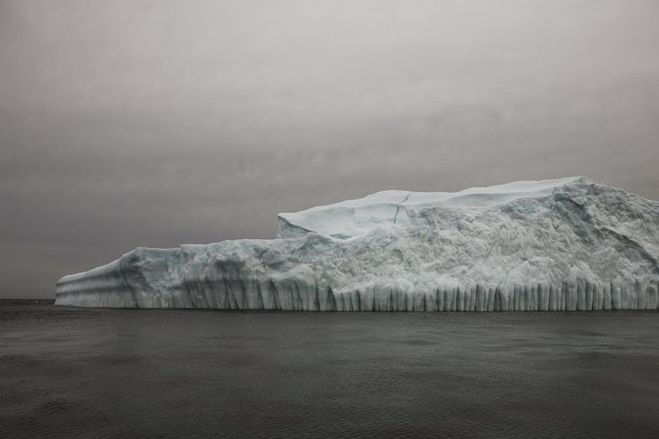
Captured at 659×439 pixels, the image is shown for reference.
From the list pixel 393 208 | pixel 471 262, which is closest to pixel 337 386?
pixel 471 262

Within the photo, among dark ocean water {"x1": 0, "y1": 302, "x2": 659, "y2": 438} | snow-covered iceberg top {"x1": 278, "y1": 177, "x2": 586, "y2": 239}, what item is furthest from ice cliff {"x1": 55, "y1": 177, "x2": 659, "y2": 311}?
dark ocean water {"x1": 0, "y1": 302, "x2": 659, "y2": 438}

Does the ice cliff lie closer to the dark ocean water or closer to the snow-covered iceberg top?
the snow-covered iceberg top

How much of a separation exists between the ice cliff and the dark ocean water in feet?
26.8

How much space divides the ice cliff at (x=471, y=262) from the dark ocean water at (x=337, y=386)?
8.18m

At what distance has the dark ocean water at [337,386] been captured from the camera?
16.3 feet

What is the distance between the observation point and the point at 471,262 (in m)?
21.8

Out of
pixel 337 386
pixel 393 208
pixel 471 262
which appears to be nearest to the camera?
pixel 337 386

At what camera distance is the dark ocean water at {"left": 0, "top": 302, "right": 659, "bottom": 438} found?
16.3 feet

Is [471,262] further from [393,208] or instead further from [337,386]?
[337,386]

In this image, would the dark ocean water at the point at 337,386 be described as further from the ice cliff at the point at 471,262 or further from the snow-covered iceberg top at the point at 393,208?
the snow-covered iceberg top at the point at 393,208

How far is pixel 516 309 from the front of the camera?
21672mm

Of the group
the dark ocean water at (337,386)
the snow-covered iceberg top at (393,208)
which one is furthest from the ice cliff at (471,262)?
the dark ocean water at (337,386)

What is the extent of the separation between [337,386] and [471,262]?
16261mm

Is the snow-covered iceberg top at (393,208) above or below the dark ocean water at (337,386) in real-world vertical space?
above
